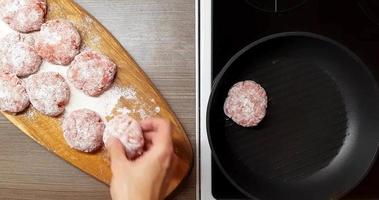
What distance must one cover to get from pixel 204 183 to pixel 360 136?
35 cm

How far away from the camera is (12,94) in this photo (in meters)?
1.00

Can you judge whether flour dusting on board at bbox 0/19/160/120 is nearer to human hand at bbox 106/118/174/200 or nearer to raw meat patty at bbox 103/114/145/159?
raw meat patty at bbox 103/114/145/159

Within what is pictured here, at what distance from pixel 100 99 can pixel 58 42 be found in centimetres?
15

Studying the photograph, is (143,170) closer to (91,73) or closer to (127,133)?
(127,133)

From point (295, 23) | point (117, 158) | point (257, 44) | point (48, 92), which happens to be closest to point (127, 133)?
point (117, 158)

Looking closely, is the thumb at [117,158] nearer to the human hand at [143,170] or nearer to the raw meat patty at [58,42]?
the human hand at [143,170]

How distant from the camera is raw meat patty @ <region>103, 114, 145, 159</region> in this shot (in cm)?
90

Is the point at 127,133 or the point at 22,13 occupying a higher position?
the point at 22,13

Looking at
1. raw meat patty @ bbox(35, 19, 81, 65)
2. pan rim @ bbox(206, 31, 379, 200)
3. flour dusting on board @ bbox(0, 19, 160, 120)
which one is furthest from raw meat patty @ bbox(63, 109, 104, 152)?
pan rim @ bbox(206, 31, 379, 200)

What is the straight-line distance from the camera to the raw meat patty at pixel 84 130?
0.98 m

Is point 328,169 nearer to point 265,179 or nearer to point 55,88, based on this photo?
point 265,179

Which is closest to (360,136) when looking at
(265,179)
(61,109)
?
(265,179)

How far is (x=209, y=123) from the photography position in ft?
3.09

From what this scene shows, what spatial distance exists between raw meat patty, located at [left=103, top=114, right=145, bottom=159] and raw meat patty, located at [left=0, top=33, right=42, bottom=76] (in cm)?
22
